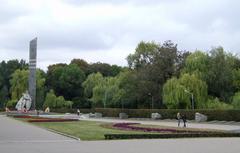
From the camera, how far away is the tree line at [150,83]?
67.0m

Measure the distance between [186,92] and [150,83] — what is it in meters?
14.6

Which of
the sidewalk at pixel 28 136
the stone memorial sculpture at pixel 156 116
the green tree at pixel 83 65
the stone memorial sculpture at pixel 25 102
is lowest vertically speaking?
the sidewalk at pixel 28 136

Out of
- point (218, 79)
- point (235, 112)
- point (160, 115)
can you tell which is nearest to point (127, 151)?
point (235, 112)

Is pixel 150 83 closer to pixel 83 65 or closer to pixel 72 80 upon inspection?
pixel 72 80

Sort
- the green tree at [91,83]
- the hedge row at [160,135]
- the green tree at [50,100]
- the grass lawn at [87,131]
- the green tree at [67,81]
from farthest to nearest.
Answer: the green tree at [67,81], the green tree at [50,100], the green tree at [91,83], the grass lawn at [87,131], the hedge row at [160,135]

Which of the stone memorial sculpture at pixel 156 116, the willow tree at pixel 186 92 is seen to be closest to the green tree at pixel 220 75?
the willow tree at pixel 186 92

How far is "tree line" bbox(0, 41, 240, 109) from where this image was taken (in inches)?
2638

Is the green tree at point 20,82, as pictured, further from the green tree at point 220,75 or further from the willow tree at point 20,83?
the green tree at point 220,75

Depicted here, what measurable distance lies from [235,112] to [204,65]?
17005mm

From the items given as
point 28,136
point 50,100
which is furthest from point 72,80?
point 28,136

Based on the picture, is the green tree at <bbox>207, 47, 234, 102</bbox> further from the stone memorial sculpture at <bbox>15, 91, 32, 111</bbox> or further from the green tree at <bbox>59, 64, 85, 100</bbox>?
the green tree at <bbox>59, 64, 85, 100</bbox>

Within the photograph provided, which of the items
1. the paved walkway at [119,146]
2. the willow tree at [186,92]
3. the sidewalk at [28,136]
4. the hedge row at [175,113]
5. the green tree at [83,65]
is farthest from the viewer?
the green tree at [83,65]

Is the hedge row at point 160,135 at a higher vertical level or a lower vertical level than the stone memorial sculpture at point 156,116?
lower

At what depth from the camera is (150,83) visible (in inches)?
3142
